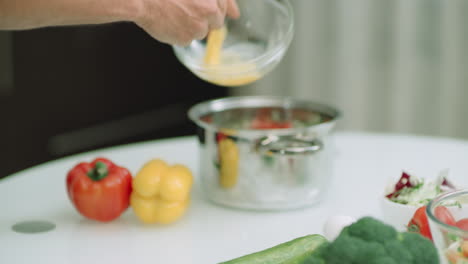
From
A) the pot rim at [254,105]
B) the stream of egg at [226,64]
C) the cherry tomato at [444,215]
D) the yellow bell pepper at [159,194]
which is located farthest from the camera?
the pot rim at [254,105]

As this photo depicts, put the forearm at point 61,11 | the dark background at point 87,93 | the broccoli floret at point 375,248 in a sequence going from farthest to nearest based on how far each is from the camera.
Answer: the dark background at point 87,93 → the forearm at point 61,11 → the broccoli floret at point 375,248

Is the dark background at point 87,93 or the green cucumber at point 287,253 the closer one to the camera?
the green cucumber at point 287,253

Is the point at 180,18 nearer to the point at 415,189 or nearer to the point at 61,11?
the point at 61,11

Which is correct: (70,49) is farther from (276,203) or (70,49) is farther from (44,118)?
(276,203)

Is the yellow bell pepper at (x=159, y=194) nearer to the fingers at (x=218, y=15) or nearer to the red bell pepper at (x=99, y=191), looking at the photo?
the red bell pepper at (x=99, y=191)

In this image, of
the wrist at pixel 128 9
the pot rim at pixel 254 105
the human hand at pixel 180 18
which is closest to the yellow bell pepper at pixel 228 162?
the pot rim at pixel 254 105

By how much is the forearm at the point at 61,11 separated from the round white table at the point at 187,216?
1.39ft

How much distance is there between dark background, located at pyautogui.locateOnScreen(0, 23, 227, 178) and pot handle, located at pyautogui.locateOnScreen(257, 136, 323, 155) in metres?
1.68

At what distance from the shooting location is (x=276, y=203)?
4.85 ft

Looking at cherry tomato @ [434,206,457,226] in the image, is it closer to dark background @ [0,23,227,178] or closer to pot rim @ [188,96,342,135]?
pot rim @ [188,96,342,135]

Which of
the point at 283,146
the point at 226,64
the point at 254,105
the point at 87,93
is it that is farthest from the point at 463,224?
the point at 87,93

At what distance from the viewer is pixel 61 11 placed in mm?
1200

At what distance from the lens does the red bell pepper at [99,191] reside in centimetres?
141

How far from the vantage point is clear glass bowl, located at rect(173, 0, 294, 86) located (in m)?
1.54
